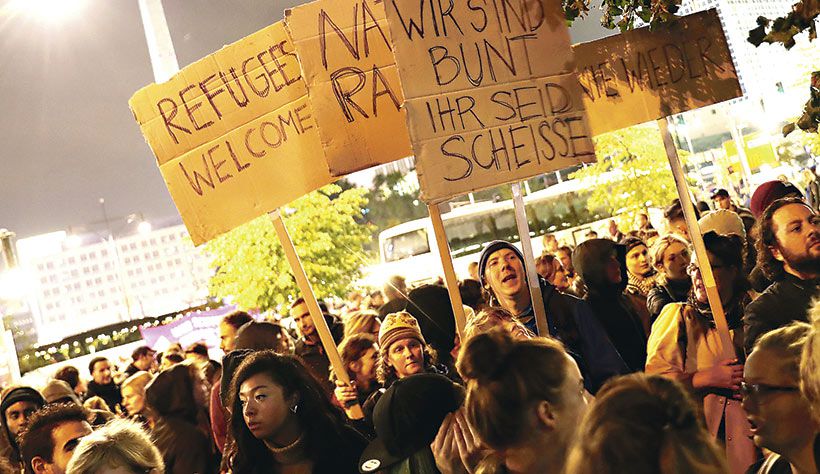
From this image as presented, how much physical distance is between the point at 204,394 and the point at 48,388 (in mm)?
2752

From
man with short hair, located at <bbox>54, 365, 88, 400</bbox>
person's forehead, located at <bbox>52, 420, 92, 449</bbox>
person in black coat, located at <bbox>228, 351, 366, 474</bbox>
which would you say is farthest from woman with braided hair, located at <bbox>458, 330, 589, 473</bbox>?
man with short hair, located at <bbox>54, 365, 88, 400</bbox>

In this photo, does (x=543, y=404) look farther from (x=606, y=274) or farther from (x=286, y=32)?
(x=286, y=32)

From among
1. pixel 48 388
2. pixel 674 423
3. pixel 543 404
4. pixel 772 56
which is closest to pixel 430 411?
pixel 543 404

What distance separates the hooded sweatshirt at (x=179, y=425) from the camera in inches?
198

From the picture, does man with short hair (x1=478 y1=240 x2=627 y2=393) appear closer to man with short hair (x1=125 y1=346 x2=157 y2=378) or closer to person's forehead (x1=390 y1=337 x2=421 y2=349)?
person's forehead (x1=390 y1=337 x2=421 y2=349)

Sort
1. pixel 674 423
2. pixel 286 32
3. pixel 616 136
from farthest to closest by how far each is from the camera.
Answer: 1. pixel 616 136
2. pixel 286 32
3. pixel 674 423

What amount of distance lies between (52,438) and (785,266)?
3.62 meters

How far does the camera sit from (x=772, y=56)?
280 ft

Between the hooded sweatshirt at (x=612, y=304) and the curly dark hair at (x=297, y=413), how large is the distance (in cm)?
179

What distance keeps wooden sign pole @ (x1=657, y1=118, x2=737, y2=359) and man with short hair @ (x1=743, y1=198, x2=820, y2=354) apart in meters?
0.21

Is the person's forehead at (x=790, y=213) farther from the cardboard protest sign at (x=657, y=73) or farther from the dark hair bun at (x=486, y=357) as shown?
the dark hair bun at (x=486, y=357)

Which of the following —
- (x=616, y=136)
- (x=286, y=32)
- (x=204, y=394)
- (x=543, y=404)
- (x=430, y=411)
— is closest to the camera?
(x=543, y=404)

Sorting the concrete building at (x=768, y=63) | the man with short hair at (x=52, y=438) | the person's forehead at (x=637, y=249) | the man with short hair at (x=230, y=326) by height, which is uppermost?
the concrete building at (x=768, y=63)

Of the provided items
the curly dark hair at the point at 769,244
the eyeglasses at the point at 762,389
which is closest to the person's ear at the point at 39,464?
the eyeglasses at the point at 762,389
